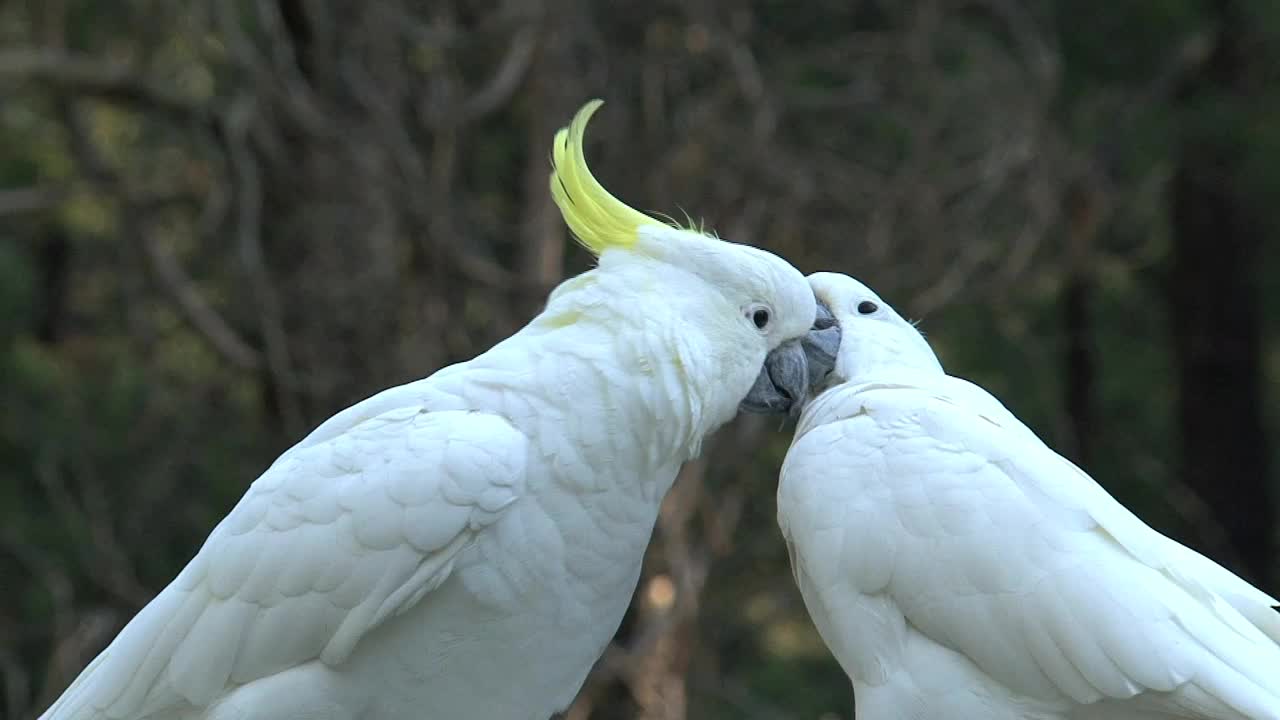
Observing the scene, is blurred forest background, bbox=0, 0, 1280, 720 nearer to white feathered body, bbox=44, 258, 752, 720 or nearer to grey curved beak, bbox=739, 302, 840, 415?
grey curved beak, bbox=739, 302, 840, 415

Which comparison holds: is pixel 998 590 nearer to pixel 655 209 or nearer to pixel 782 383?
pixel 782 383

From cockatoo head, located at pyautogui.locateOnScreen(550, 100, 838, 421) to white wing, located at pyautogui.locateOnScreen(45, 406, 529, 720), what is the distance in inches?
18.6

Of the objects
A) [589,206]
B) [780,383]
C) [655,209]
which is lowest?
[655,209]

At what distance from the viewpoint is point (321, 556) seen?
3.03 metres

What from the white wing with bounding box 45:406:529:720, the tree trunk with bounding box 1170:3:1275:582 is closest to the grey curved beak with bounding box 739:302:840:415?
the white wing with bounding box 45:406:529:720

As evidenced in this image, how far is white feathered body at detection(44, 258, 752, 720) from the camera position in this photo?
299 cm

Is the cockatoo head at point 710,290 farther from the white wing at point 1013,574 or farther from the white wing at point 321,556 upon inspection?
the white wing at point 321,556

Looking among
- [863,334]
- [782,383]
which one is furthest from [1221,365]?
[782,383]

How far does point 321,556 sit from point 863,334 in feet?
4.92

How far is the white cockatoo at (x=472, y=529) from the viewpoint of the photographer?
2.99 m

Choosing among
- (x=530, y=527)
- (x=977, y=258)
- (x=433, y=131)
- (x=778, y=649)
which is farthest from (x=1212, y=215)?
(x=530, y=527)

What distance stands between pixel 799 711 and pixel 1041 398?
2427 mm

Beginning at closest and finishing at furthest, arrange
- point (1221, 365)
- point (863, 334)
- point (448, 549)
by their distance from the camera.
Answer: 1. point (448, 549)
2. point (863, 334)
3. point (1221, 365)

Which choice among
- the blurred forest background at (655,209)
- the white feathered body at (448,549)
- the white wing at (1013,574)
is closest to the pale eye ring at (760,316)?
the white feathered body at (448,549)
